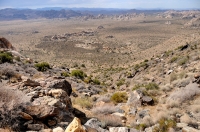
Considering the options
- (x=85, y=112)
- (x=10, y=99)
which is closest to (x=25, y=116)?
(x=10, y=99)

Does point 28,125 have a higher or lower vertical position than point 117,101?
higher

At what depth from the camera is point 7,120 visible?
6012 millimetres

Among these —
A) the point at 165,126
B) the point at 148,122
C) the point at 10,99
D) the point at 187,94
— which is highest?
the point at 10,99

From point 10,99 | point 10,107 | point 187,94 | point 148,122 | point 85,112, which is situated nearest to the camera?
point 10,107

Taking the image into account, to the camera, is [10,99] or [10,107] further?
[10,99]

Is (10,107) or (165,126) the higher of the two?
(10,107)

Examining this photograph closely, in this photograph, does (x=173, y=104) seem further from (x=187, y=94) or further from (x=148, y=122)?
(x=148, y=122)

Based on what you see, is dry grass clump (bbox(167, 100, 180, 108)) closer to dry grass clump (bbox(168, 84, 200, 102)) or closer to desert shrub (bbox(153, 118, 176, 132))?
dry grass clump (bbox(168, 84, 200, 102))

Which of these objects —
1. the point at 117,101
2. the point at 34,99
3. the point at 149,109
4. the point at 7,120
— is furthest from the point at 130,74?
the point at 7,120

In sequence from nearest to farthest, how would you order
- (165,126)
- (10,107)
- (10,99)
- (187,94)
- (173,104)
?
(10,107) → (10,99) → (165,126) → (173,104) → (187,94)

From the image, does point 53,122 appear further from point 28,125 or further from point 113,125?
point 113,125

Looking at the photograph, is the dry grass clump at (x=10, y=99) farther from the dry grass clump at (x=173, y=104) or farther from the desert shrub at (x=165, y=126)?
the dry grass clump at (x=173, y=104)

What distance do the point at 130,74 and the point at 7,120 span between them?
22361 millimetres

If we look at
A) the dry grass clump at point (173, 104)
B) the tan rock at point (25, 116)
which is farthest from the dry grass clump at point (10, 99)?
the dry grass clump at point (173, 104)
